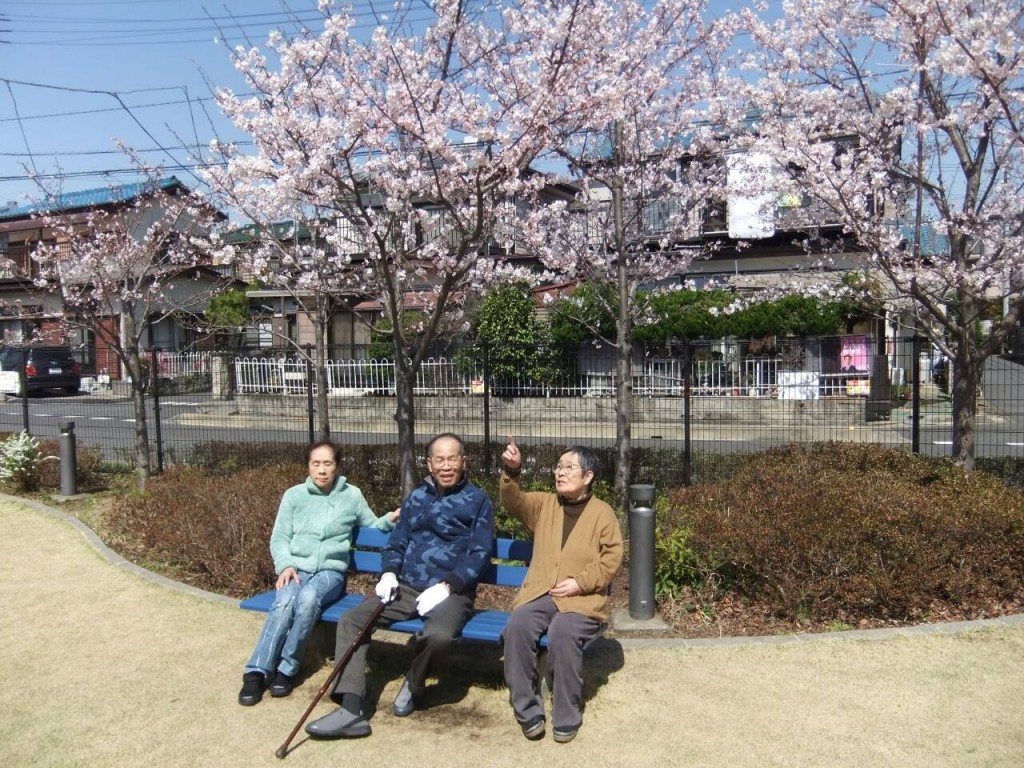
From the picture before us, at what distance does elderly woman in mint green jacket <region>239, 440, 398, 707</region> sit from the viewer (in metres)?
4.24

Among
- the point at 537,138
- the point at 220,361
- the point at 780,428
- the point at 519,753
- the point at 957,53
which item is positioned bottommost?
the point at 519,753

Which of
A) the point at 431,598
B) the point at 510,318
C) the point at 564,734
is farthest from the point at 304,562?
the point at 510,318

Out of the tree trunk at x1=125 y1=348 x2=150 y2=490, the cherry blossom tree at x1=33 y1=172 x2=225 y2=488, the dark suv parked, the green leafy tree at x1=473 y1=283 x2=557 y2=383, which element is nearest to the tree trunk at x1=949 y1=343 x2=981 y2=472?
the cherry blossom tree at x1=33 y1=172 x2=225 y2=488

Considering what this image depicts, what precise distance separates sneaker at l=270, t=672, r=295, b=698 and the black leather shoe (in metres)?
0.49

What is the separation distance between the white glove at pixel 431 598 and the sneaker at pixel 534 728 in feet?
2.36

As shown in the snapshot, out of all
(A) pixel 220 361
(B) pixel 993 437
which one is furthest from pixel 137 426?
(B) pixel 993 437

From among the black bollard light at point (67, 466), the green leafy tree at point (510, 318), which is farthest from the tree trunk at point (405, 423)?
the green leafy tree at point (510, 318)

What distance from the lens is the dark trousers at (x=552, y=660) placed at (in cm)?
378

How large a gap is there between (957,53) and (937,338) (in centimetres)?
247

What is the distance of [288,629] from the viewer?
170 inches

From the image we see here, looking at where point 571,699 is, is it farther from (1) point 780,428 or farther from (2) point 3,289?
(2) point 3,289

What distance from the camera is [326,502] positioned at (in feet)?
16.0

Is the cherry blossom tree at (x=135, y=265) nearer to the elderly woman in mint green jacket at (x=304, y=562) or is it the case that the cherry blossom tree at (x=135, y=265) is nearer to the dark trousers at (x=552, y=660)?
the elderly woman in mint green jacket at (x=304, y=562)

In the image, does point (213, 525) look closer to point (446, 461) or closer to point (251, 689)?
point (251, 689)
